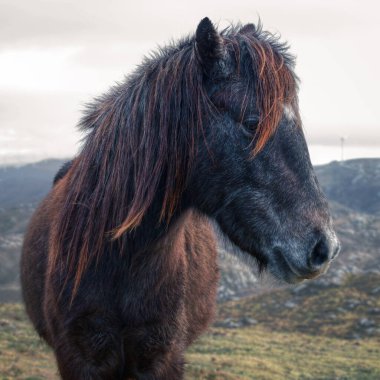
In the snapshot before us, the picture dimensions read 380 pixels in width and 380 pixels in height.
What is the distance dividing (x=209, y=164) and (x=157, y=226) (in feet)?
2.28

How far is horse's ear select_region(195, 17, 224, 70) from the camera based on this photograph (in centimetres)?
341

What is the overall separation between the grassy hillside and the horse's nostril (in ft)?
8.34

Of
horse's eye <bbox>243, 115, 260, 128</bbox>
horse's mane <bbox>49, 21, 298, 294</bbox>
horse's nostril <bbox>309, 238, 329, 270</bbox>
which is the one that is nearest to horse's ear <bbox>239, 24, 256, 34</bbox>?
horse's mane <bbox>49, 21, 298, 294</bbox>

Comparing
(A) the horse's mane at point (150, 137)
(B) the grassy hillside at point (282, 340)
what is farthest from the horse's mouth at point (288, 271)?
(B) the grassy hillside at point (282, 340)

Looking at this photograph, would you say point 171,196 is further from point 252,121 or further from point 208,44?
point 208,44

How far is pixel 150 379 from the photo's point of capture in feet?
14.3

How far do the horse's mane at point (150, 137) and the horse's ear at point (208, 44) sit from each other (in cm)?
8

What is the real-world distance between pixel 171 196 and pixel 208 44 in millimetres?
1138

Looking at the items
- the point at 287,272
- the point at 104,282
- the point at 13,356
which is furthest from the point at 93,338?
the point at 13,356

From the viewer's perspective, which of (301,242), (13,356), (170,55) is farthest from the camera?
(13,356)

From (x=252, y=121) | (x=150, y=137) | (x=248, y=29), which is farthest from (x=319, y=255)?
(x=248, y=29)

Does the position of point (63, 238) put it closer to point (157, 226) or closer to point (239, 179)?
point (157, 226)

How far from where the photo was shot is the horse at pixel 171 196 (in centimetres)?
349

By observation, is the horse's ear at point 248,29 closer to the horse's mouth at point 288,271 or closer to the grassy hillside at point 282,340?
the horse's mouth at point 288,271
